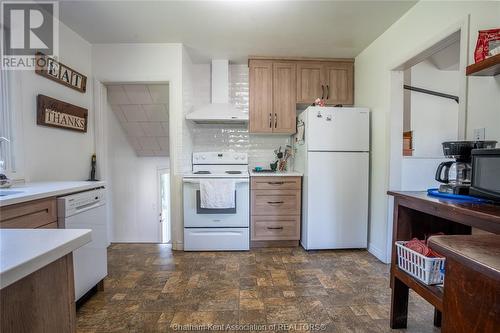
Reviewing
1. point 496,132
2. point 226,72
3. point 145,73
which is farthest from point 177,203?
point 496,132

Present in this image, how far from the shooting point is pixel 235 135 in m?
3.27

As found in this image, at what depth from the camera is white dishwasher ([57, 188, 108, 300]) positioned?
59.9 inches

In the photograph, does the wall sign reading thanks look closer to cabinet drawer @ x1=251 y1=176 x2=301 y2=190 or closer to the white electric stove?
the white electric stove

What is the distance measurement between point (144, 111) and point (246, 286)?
8.40 feet

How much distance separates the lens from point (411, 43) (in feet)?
6.65

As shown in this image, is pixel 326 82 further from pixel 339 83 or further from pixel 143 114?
pixel 143 114

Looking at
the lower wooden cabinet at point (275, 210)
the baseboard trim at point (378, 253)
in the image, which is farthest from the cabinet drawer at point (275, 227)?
the baseboard trim at point (378, 253)

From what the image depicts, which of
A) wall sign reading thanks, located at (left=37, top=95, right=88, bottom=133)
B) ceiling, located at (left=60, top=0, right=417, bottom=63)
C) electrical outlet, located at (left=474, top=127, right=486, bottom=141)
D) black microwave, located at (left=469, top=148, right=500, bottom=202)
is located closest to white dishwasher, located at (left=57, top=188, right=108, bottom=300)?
wall sign reading thanks, located at (left=37, top=95, right=88, bottom=133)

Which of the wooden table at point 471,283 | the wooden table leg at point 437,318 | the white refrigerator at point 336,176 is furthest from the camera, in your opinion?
the white refrigerator at point 336,176

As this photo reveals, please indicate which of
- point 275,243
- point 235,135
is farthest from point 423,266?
point 235,135

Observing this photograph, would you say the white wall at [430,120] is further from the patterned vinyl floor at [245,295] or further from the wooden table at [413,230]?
the wooden table at [413,230]

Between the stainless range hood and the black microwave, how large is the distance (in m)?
2.13

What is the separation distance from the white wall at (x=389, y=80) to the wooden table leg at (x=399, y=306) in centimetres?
102

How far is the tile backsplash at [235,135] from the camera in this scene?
322cm
